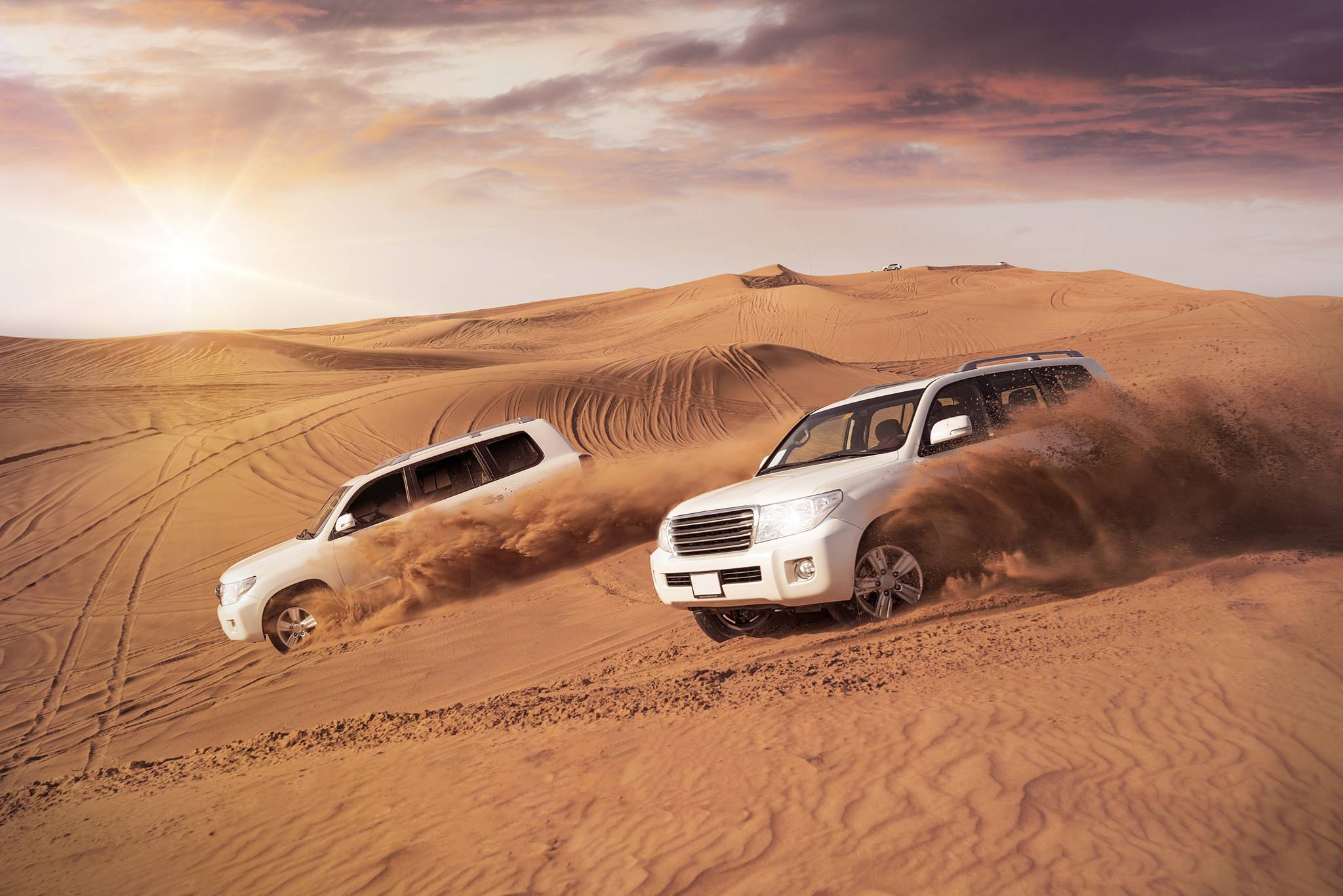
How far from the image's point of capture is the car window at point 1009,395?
747 cm

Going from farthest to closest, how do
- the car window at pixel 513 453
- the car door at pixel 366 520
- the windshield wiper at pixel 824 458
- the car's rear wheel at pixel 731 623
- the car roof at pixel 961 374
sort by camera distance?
the car window at pixel 513 453 < the car door at pixel 366 520 < the car roof at pixel 961 374 < the car's rear wheel at pixel 731 623 < the windshield wiper at pixel 824 458

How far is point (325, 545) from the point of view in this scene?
9.68 metres

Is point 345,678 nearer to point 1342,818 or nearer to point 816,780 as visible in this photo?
point 816,780

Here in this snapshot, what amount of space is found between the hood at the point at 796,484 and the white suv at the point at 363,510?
4033 millimetres

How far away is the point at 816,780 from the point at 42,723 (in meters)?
8.10

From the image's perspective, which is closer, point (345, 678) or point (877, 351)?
point (345, 678)

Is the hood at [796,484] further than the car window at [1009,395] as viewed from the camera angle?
No

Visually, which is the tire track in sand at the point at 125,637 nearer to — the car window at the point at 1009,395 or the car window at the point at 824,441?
the car window at the point at 824,441

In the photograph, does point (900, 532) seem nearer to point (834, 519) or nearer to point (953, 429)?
point (834, 519)

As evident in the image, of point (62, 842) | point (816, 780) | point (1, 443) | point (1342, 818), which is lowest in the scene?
point (1342, 818)

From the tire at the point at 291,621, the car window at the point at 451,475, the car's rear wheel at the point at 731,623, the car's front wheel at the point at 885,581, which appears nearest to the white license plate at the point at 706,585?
the car's rear wheel at the point at 731,623

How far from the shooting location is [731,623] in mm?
7359

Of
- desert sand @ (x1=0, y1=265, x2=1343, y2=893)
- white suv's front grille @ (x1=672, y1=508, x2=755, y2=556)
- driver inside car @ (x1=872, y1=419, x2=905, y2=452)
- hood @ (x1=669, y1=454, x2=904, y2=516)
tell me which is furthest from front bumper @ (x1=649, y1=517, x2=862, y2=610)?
driver inside car @ (x1=872, y1=419, x2=905, y2=452)

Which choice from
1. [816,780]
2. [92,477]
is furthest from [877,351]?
[816,780]
